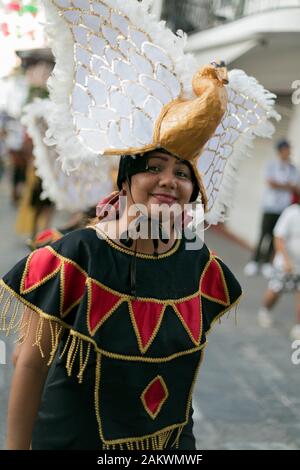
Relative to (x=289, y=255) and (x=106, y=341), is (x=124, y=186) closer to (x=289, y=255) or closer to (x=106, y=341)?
(x=106, y=341)

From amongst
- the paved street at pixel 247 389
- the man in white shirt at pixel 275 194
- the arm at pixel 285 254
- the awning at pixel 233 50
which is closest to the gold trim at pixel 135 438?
the paved street at pixel 247 389

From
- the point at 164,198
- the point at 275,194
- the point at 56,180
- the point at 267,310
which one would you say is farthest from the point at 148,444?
the point at 275,194

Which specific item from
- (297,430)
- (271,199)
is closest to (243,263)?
(271,199)

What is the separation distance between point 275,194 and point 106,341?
6.87m

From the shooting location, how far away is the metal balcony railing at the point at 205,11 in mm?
10164

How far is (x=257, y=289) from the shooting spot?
8.03m

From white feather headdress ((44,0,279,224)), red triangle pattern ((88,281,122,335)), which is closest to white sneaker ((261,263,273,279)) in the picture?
white feather headdress ((44,0,279,224))

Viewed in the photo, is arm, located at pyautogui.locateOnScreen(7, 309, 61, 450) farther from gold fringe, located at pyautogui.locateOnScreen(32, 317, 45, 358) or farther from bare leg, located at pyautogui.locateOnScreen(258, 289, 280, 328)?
bare leg, located at pyautogui.locateOnScreen(258, 289, 280, 328)

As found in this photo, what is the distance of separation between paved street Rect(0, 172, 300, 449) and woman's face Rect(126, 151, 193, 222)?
7.27ft

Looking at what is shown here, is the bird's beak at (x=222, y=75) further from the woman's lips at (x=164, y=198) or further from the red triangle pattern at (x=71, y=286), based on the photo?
the red triangle pattern at (x=71, y=286)

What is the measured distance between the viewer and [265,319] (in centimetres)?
646

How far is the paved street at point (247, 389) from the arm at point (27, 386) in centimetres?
185

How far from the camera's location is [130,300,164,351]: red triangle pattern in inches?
78.3
